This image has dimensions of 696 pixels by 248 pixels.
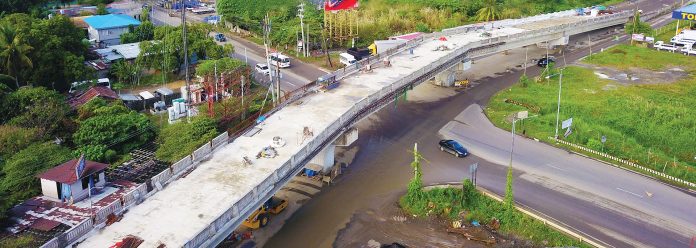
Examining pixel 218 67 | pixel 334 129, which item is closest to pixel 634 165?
pixel 334 129

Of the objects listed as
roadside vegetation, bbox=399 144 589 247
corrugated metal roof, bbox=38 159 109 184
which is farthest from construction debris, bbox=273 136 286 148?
corrugated metal roof, bbox=38 159 109 184

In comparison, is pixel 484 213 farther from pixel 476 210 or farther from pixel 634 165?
pixel 634 165

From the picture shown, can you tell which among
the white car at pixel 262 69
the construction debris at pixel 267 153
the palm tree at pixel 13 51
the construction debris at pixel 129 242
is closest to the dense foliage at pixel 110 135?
the palm tree at pixel 13 51

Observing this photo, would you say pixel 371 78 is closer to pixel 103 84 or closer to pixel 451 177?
pixel 451 177

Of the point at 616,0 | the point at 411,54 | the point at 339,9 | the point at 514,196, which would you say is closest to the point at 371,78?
the point at 411,54

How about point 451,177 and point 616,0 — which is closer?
point 451,177

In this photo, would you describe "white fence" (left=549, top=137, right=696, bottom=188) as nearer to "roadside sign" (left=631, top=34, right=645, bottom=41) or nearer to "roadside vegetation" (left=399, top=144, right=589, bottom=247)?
"roadside vegetation" (left=399, top=144, right=589, bottom=247)
